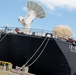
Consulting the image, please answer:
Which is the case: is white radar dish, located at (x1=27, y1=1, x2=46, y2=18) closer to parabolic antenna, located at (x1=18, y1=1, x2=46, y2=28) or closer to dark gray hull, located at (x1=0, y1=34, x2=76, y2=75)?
parabolic antenna, located at (x1=18, y1=1, x2=46, y2=28)

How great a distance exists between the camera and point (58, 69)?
2222cm

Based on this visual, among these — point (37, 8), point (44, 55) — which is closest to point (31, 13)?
point (37, 8)

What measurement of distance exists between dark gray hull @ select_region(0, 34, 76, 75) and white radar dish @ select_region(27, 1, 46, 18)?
14.7 ft

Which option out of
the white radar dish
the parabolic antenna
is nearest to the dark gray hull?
the parabolic antenna

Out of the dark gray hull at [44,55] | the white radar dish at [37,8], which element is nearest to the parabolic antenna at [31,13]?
the white radar dish at [37,8]

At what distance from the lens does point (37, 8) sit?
2702cm

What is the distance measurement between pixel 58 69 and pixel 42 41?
9.00ft

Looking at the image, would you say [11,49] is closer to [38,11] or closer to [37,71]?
[37,71]

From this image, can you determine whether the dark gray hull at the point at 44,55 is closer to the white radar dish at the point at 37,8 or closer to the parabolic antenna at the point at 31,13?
the parabolic antenna at the point at 31,13

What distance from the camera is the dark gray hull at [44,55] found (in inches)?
870

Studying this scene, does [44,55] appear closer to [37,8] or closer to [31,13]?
[37,8]

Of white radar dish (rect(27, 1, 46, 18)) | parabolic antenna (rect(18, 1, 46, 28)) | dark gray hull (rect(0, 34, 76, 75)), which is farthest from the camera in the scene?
parabolic antenna (rect(18, 1, 46, 28))

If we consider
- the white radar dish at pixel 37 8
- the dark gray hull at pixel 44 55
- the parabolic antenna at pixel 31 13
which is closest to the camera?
the dark gray hull at pixel 44 55

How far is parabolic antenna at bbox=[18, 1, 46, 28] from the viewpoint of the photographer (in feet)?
88.4
